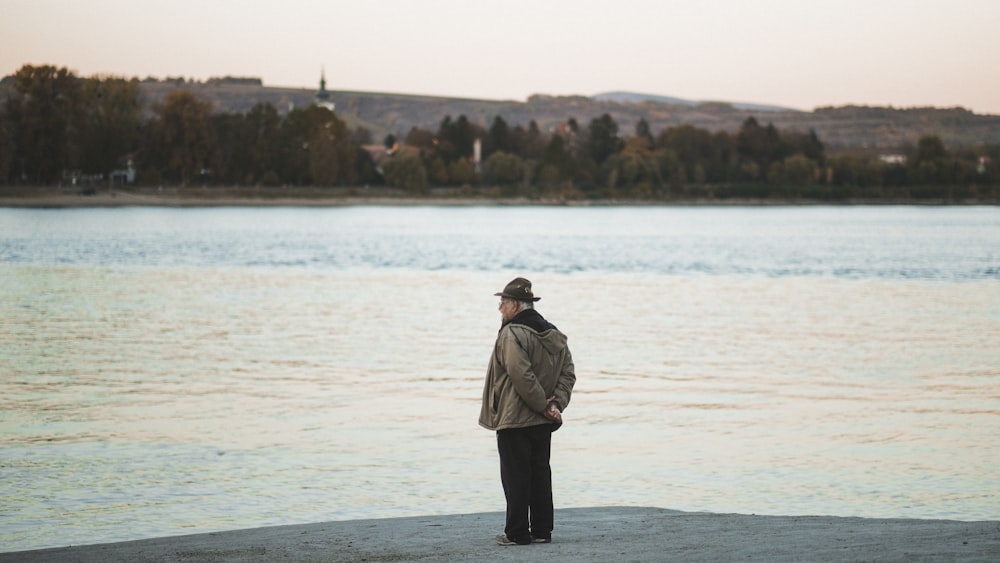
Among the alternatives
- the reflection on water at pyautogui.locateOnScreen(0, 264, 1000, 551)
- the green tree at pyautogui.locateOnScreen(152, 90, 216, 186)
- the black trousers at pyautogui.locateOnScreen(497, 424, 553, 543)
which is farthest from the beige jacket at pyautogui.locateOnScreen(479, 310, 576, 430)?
the green tree at pyautogui.locateOnScreen(152, 90, 216, 186)

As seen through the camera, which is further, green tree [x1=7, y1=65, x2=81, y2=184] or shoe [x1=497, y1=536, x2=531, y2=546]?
green tree [x1=7, y1=65, x2=81, y2=184]

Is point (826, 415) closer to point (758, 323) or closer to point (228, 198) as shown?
point (758, 323)

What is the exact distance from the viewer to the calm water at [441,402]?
48.1 ft

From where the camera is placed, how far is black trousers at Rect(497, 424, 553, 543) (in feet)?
34.1

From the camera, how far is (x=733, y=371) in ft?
86.9

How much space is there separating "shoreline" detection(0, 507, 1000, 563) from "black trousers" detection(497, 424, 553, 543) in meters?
0.19

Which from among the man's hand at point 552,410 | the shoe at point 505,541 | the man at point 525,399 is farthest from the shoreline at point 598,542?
the man's hand at point 552,410

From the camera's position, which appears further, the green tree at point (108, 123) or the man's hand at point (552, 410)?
the green tree at point (108, 123)

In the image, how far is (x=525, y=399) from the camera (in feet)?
33.3

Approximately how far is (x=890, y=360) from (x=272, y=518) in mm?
18941

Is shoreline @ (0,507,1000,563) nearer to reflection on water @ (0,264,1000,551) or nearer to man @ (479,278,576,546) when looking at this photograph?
man @ (479,278,576,546)

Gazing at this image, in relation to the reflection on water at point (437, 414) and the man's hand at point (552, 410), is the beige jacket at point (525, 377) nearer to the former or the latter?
the man's hand at point (552, 410)

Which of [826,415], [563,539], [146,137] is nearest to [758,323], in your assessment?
[826,415]

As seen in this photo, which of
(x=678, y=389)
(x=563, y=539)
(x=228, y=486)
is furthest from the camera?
(x=678, y=389)
